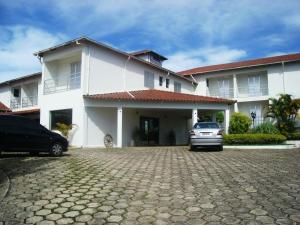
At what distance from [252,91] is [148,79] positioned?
11.1 metres

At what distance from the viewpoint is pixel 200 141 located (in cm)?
1515

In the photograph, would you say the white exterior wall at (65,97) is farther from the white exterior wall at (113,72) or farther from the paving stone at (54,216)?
the paving stone at (54,216)

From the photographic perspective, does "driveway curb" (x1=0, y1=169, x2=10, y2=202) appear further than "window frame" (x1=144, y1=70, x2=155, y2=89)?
No

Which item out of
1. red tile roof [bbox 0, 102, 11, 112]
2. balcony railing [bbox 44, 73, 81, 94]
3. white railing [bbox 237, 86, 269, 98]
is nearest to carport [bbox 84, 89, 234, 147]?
balcony railing [bbox 44, 73, 81, 94]

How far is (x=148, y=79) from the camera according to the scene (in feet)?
79.5

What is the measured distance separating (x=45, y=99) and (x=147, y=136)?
26.8ft

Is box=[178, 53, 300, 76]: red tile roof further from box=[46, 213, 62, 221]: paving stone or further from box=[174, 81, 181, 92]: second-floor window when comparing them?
box=[46, 213, 62, 221]: paving stone

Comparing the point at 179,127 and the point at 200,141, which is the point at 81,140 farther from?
the point at 179,127

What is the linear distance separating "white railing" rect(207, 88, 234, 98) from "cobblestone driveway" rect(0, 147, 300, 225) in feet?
72.0

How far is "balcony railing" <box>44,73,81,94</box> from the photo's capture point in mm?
20391

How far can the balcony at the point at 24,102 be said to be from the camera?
2616 cm

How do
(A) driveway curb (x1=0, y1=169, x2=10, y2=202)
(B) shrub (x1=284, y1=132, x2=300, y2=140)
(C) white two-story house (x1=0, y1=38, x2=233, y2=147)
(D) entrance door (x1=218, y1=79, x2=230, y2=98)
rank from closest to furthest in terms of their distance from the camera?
1. (A) driveway curb (x1=0, y1=169, x2=10, y2=202)
2. (C) white two-story house (x1=0, y1=38, x2=233, y2=147)
3. (B) shrub (x1=284, y1=132, x2=300, y2=140)
4. (D) entrance door (x1=218, y1=79, x2=230, y2=98)

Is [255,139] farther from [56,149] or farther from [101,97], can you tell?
[56,149]

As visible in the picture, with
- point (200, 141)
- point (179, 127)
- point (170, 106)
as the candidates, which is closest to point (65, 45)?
point (170, 106)
